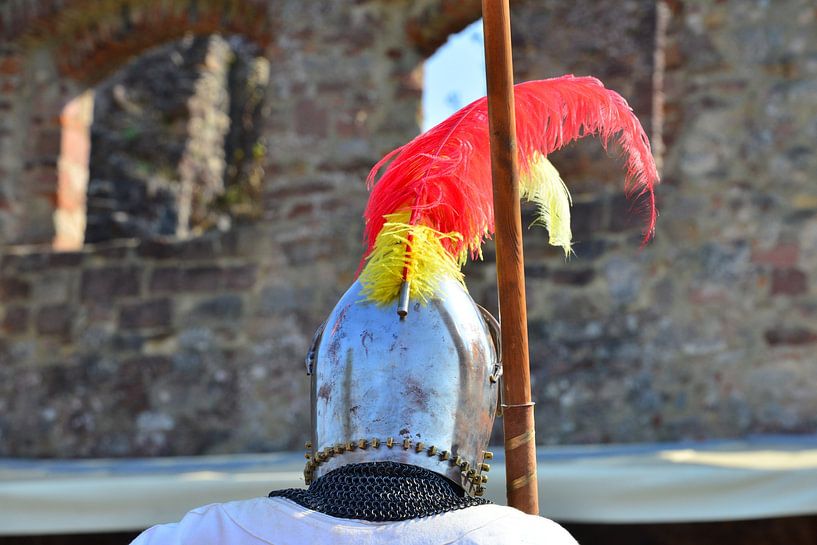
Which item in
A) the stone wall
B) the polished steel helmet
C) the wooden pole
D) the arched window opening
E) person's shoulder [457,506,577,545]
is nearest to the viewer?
person's shoulder [457,506,577,545]

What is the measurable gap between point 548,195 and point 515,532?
807 millimetres

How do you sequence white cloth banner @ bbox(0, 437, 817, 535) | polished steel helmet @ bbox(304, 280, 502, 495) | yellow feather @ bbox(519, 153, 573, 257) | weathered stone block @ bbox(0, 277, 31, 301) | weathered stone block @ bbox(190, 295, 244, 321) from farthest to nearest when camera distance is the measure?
1. weathered stone block @ bbox(0, 277, 31, 301)
2. weathered stone block @ bbox(190, 295, 244, 321)
3. white cloth banner @ bbox(0, 437, 817, 535)
4. yellow feather @ bbox(519, 153, 573, 257)
5. polished steel helmet @ bbox(304, 280, 502, 495)

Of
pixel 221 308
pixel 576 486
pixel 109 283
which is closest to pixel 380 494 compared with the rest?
pixel 576 486

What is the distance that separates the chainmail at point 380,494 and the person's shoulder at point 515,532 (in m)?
0.07

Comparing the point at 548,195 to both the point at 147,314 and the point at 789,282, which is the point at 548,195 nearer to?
the point at 789,282

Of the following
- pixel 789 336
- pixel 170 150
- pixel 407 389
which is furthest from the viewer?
pixel 170 150

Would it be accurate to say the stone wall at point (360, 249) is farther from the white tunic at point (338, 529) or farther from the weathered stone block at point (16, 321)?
the white tunic at point (338, 529)

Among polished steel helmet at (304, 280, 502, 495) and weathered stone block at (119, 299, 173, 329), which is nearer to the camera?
polished steel helmet at (304, 280, 502, 495)

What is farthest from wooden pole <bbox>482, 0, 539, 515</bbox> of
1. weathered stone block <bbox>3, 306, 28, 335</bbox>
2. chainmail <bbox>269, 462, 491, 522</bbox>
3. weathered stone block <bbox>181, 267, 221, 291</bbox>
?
weathered stone block <bbox>3, 306, 28, 335</bbox>

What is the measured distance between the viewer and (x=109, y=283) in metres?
5.32

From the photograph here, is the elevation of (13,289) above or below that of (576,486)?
above

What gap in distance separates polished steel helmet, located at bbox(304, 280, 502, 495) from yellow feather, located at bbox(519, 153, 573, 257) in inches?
12.2

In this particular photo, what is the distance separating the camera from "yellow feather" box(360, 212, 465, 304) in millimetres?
1933

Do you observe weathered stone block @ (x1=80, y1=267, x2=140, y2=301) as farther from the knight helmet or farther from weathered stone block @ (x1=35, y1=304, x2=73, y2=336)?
the knight helmet
